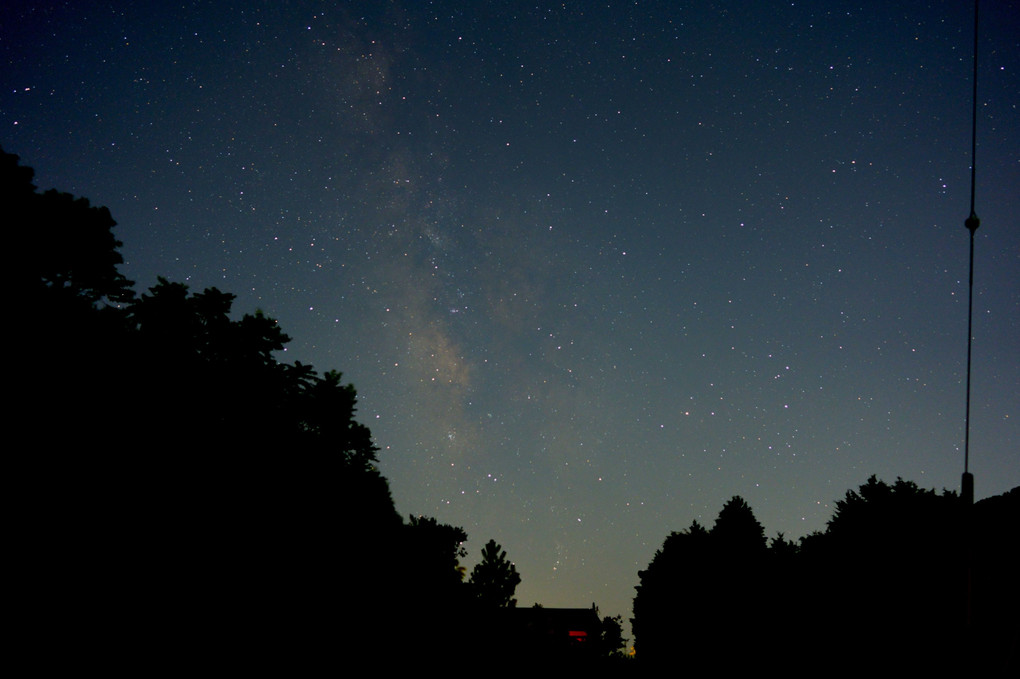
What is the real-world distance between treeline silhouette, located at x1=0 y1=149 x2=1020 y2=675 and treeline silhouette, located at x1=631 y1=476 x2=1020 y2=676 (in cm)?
13

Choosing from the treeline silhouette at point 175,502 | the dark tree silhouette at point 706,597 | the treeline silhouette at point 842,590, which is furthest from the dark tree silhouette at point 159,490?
the dark tree silhouette at point 706,597

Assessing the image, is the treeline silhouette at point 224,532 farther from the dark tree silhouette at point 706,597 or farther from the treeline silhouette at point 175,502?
the dark tree silhouette at point 706,597

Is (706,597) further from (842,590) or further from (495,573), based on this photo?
(495,573)

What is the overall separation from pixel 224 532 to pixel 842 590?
28660 millimetres

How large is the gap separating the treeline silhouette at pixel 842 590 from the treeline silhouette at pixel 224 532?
0.13m

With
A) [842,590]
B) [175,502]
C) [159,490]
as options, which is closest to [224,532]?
Answer: [175,502]

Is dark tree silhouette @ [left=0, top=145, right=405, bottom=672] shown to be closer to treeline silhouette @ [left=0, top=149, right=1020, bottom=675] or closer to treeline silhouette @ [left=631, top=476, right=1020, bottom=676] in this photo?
treeline silhouette @ [left=0, top=149, right=1020, bottom=675]

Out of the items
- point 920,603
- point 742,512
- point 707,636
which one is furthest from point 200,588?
point 742,512

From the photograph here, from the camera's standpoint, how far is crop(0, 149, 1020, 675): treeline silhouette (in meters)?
9.33

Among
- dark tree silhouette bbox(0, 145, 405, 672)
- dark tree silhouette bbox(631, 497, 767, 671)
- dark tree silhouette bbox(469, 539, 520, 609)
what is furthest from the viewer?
dark tree silhouette bbox(469, 539, 520, 609)

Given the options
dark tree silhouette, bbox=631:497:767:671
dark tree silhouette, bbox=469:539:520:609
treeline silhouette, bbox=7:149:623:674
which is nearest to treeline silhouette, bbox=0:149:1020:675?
treeline silhouette, bbox=7:149:623:674

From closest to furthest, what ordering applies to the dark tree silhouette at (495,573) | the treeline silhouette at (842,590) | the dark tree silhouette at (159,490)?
the dark tree silhouette at (159,490) → the treeline silhouette at (842,590) → the dark tree silhouette at (495,573)

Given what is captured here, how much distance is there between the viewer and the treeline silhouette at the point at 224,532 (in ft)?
30.6

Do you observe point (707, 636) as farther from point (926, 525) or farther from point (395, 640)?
point (395, 640)
